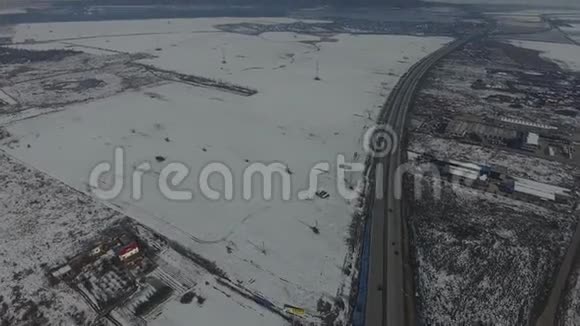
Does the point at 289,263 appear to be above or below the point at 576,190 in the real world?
below

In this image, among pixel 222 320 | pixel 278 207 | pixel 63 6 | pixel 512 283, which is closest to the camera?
pixel 222 320

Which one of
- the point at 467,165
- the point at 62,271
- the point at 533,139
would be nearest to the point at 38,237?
the point at 62,271

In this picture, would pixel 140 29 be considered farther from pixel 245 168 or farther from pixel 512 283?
pixel 512 283

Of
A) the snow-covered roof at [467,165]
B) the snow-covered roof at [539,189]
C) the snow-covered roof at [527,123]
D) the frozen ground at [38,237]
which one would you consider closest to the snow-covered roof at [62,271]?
the frozen ground at [38,237]

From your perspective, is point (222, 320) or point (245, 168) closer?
point (222, 320)

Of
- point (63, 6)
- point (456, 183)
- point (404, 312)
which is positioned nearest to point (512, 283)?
point (404, 312)

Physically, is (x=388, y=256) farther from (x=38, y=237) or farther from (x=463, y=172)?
(x=38, y=237)
